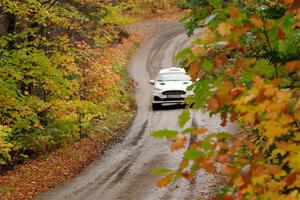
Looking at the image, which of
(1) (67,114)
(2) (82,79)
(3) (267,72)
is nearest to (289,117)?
(3) (267,72)

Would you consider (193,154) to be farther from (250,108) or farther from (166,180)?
(250,108)

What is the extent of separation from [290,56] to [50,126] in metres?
13.8

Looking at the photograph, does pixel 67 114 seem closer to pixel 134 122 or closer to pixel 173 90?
pixel 134 122

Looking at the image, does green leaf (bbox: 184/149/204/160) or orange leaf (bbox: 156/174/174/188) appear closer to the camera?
green leaf (bbox: 184/149/204/160)

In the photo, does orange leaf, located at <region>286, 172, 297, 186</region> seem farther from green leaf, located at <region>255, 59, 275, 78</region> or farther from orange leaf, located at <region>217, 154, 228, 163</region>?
green leaf, located at <region>255, 59, 275, 78</region>

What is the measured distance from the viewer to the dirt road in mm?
13031

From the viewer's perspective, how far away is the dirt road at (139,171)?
13.0m

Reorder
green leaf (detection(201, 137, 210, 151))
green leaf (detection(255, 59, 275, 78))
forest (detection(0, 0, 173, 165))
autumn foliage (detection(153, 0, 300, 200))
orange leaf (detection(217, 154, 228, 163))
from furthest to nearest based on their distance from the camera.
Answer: forest (detection(0, 0, 173, 165))
green leaf (detection(255, 59, 275, 78))
green leaf (detection(201, 137, 210, 151))
orange leaf (detection(217, 154, 228, 163))
autumn foliage (detection(153, 0, 300, 200))

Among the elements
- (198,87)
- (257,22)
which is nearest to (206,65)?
(257,22)

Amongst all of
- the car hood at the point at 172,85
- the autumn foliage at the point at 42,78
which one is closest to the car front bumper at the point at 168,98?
the car hood at the point at 172,85

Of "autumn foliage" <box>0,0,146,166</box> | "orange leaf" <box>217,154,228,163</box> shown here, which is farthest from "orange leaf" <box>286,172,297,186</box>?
"autumn foliage" <box>0,0,146,166</box>

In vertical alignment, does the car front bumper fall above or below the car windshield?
below

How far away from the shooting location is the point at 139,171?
50.9ft

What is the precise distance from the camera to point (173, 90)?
24.2 meters
